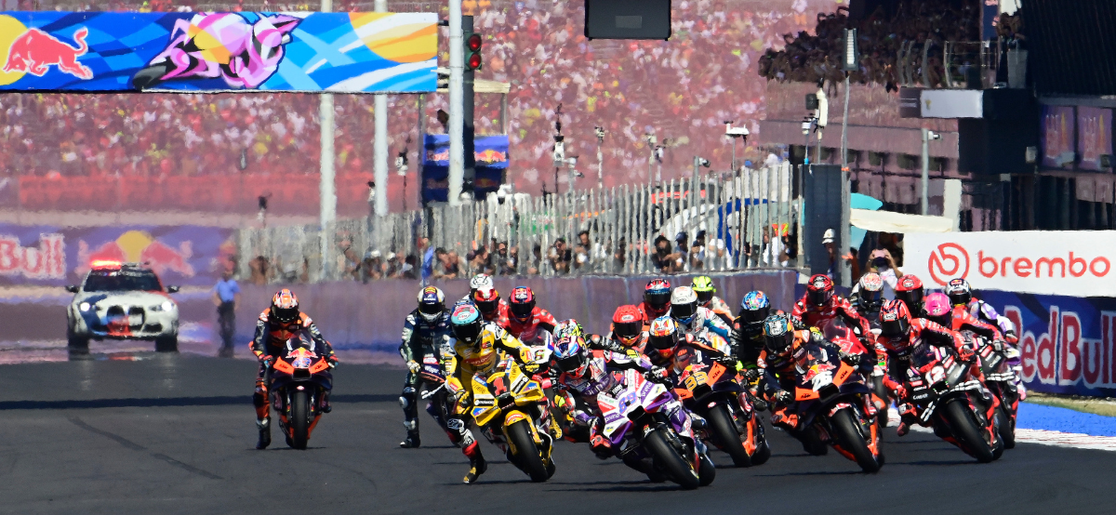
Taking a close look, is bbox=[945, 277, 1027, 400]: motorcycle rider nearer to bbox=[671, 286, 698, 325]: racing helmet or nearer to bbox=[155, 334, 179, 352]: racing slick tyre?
bbox=[671, 286, 698, 325]: racing helmet

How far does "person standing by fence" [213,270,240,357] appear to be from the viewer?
34375 millimetres

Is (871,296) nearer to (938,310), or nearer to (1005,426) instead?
(938,310)

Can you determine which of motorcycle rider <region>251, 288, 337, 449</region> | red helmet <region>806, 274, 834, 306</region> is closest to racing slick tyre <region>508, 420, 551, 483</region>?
motorcycle rider <region>251, 288, 337, 449</region>

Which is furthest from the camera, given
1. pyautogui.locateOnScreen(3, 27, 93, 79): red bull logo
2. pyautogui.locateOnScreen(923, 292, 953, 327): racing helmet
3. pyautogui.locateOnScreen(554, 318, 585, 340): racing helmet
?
pyautogui.locateOnScreen(3, 27, 93, 79): red bull logo

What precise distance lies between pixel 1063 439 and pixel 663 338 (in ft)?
14.7

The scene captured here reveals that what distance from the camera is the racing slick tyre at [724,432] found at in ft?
43.7

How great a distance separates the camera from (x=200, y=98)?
88.8m

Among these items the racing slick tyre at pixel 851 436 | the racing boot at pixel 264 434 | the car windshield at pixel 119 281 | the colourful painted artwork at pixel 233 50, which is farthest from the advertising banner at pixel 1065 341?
the car windshield at pixel 119 281

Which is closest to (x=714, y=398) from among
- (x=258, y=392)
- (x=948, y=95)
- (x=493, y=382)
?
(x=493, y=382)

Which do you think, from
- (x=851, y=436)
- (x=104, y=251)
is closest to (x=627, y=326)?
(x=851, y=436)

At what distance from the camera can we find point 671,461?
11961mm

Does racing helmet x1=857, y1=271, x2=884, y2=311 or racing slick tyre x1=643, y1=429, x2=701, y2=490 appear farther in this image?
racing helmet x1=857, y1=271, x2=884, y2=311

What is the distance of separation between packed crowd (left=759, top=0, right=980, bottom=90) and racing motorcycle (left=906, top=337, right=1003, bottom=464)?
23.6 m

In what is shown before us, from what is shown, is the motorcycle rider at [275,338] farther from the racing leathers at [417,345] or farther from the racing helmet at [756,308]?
the racing helmet at [756,308]
